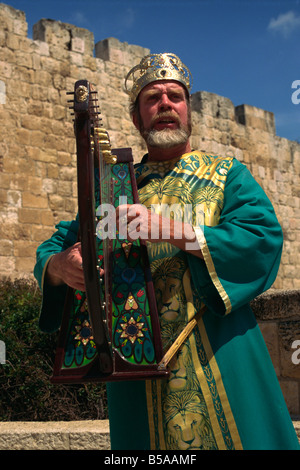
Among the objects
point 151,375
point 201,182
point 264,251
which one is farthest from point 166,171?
point 151,375

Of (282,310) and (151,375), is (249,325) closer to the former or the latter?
(151,375)

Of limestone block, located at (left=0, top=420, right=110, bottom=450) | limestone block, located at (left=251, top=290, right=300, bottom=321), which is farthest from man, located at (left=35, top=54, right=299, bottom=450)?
limestone block, located at (left=251, top=290, right=300, bottom=321)

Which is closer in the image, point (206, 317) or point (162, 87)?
point (206, 317)

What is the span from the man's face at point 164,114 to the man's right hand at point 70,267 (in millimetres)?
608

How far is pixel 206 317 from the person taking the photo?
195 cm

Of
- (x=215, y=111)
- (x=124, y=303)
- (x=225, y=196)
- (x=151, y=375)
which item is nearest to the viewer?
(x=151, y=375)

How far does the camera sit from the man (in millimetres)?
1840

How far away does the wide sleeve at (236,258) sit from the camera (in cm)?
187

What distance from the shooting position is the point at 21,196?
839 centimetres

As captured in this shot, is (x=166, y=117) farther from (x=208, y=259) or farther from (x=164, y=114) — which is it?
(x=208, y=259)

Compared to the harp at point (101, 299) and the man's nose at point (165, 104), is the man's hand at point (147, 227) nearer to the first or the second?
the harp at point (101, 299)

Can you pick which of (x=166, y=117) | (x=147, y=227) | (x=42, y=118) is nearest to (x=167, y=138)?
(x=166, y=117)

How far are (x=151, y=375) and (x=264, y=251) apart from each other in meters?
0.55

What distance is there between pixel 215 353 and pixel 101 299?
53cm
